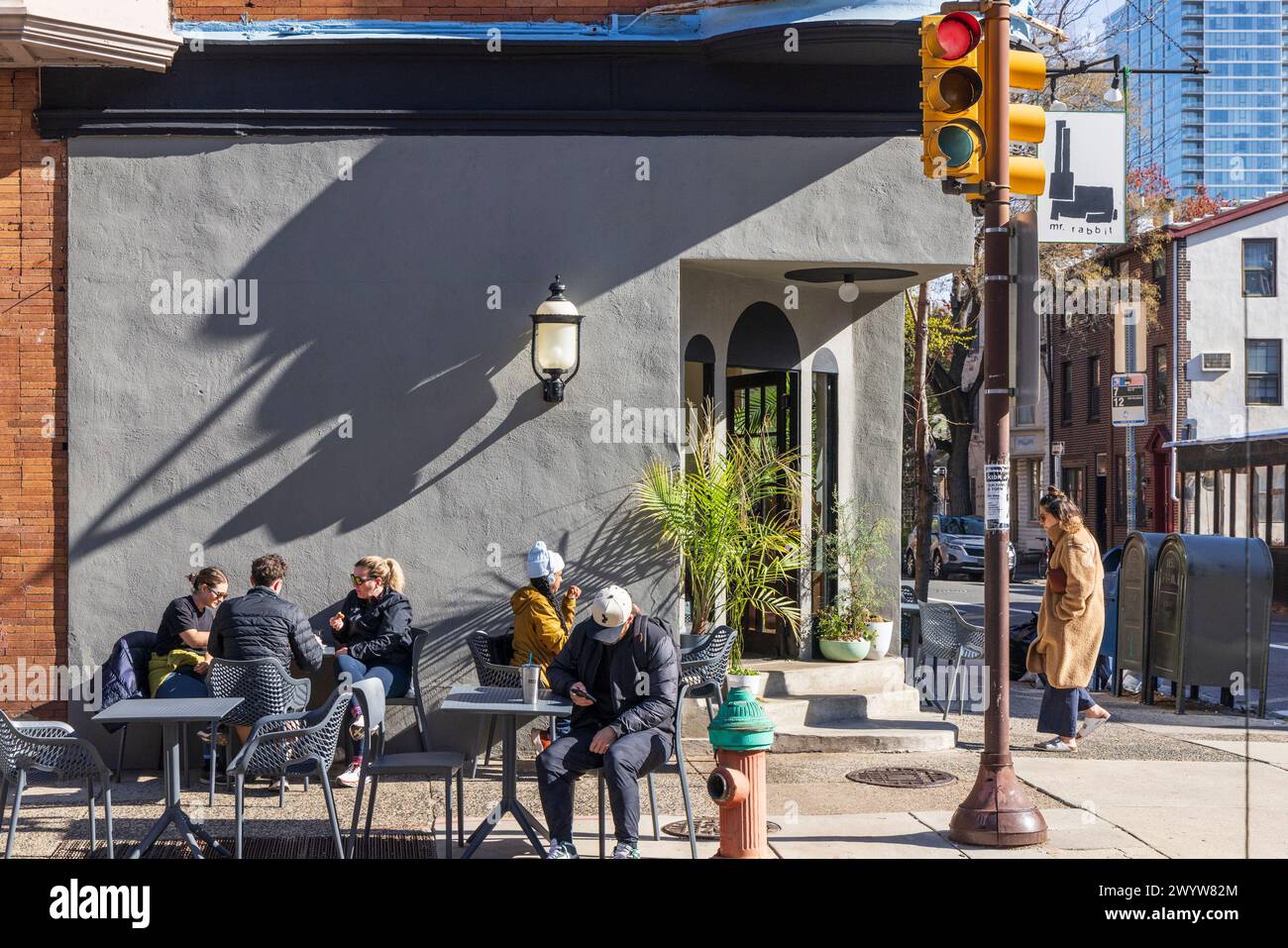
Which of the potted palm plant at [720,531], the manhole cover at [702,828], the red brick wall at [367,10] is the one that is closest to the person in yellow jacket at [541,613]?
the potted palm plant at [720,531]

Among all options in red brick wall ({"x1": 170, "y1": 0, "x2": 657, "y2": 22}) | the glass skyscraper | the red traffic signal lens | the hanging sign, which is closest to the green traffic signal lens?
the red traffic signal lens

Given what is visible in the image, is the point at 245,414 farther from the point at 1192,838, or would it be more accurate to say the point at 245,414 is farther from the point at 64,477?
the point at 1192,838

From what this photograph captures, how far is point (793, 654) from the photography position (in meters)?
11.6

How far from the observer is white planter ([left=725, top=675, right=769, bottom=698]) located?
9930mm

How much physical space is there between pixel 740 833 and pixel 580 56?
5.90 meters

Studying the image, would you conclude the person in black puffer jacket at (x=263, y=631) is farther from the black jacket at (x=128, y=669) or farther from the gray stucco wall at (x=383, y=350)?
the gray stucco wall at (x=383, y=350)

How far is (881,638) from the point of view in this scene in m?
11.6

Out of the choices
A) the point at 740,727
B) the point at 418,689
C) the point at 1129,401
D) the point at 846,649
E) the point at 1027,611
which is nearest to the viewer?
the point at 740,727

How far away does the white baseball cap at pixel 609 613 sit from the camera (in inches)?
281

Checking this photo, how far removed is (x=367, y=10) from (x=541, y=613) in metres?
4.62

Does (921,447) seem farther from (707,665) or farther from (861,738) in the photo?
(707,665)

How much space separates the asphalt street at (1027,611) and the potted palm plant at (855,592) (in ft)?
12.8

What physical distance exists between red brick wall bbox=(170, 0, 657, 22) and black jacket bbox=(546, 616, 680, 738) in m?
5.06

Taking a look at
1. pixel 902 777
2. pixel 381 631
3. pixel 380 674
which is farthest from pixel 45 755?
pixel 902 777
